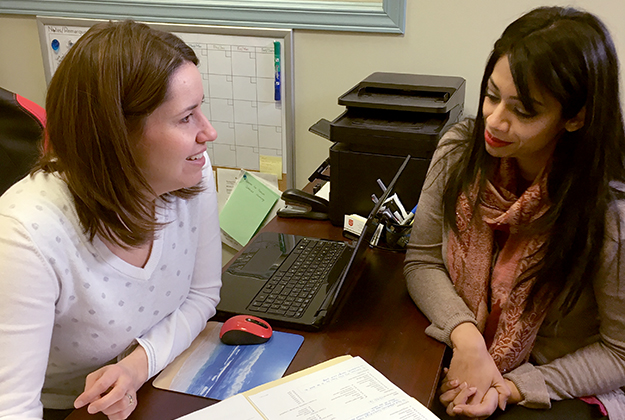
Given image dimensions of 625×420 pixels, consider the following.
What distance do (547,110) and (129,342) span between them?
0.86 meters

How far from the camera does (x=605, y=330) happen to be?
1.06 m

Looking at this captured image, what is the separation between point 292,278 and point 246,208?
2.84 feet

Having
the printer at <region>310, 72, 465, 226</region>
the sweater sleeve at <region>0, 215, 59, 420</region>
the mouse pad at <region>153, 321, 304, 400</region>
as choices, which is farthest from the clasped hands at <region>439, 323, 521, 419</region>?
the sweater sleeve at <region>0, 215, 59, 420</region>

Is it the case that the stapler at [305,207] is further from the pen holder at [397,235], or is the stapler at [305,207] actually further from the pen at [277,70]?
the pen at [277,70]

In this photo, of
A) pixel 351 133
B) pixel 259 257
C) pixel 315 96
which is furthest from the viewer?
pixel 315 96

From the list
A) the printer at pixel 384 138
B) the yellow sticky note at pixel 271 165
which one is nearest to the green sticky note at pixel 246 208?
the yellow sticky note at pixel 271 165

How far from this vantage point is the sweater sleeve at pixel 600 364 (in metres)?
1.01

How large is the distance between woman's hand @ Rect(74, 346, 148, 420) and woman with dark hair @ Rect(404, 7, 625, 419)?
22.0 inches

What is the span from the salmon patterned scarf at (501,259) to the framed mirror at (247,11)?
78 cm

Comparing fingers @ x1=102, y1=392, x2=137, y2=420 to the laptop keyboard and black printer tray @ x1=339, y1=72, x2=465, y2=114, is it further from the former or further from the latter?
black printer tray @ x1=339, y1=72, x2=465, y2=114

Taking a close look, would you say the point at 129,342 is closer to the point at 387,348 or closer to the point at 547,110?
the point at 387,348

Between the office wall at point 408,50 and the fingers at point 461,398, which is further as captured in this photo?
the office wall at point 408,50

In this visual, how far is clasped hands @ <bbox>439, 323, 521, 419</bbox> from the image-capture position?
3.30 ft

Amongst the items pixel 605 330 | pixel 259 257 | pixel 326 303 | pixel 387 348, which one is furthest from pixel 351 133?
pixel 605 330
